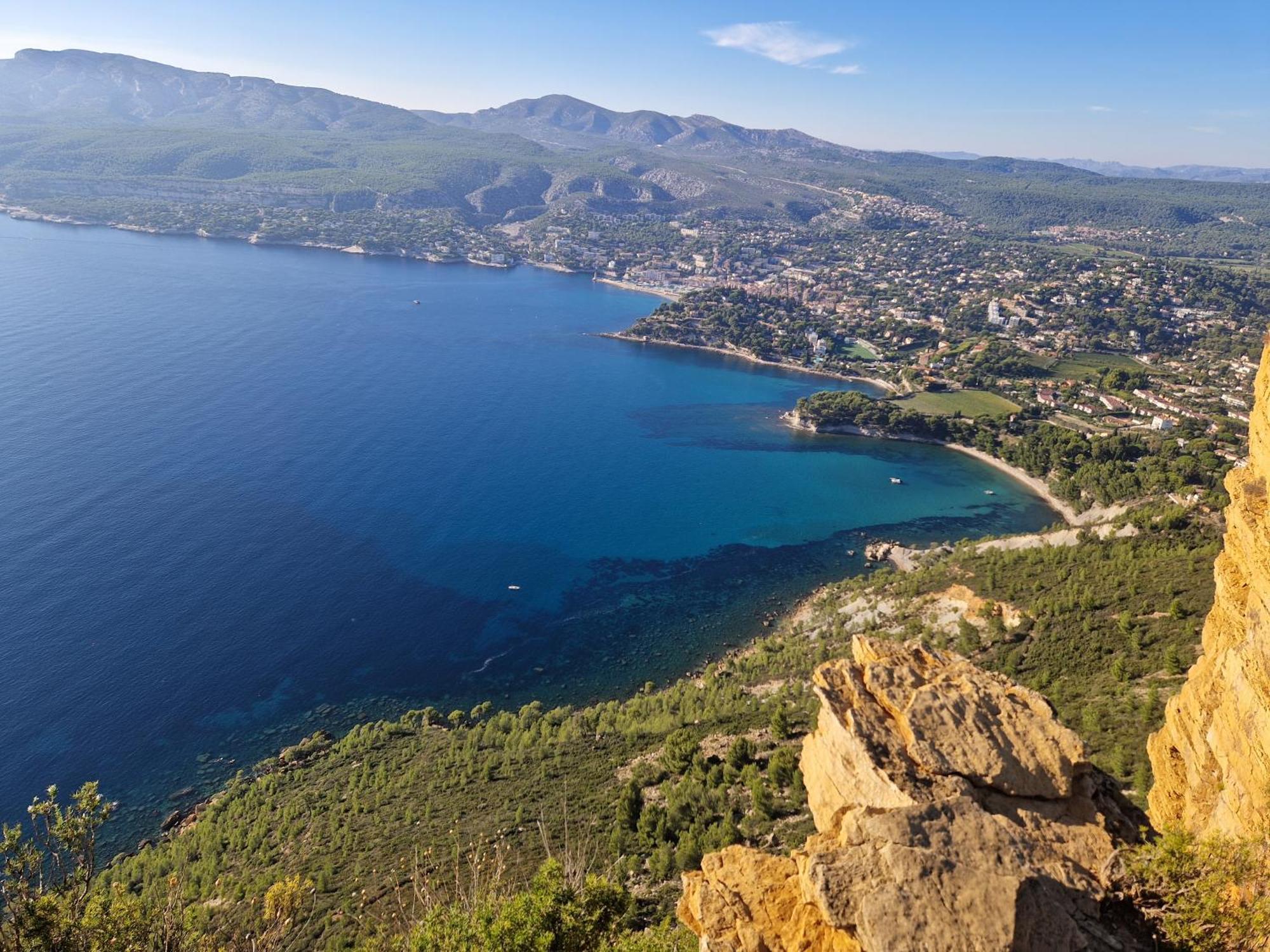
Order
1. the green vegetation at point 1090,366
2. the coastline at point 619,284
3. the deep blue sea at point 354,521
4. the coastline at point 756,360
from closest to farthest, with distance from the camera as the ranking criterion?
1. the deep blue sea at point 354,521
2. the green vegetation at point 1090,366
3. the coastline at point 756,360
4. the coastline at point 619,284

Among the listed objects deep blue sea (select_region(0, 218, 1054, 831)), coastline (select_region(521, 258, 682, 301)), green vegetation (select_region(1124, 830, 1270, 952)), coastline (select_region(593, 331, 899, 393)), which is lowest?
deep blue sea (select_region(0, 218, 1054, 831))

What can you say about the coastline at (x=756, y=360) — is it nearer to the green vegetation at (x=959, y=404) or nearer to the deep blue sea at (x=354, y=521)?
the green vegetation at (x=959, y=404)

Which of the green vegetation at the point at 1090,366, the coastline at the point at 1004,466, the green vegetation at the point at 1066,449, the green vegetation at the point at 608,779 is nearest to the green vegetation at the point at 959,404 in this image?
the green vegetation at the point at 1066,449

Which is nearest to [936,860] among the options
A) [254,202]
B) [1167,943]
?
[1167,943]

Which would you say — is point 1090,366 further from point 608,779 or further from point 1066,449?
point 608,779

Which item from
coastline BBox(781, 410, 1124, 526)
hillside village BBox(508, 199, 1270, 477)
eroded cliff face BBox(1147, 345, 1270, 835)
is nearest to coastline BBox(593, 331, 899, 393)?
hillside village BBox(508, 199, 1270, 477)

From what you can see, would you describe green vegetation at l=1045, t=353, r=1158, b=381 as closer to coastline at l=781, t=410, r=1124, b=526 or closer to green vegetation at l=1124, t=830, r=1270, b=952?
coastline at l=781, t=410, r=1124, b=526

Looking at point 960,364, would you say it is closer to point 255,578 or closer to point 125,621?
point 255,578
